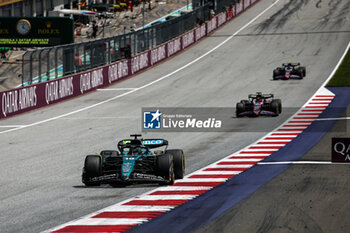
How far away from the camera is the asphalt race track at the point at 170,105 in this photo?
15.1 meters

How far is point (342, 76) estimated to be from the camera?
145ft

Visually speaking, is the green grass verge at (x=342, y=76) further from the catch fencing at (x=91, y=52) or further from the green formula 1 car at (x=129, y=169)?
the green formula 1 car at (x=129, y=169)

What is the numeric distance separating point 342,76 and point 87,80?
15.2 metres

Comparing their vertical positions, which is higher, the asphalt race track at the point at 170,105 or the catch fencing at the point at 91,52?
the catch fencing at the point at 91,52

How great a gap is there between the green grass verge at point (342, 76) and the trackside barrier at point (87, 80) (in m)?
12.9

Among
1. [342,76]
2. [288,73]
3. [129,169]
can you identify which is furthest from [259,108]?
[342,76]

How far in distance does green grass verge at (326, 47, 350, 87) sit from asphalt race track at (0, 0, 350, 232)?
0.74 meters

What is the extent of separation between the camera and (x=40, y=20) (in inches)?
1745

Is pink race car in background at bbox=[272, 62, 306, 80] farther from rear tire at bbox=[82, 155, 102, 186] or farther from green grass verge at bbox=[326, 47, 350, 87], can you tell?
rear tire at bbox=[82, 155, 102, 186]

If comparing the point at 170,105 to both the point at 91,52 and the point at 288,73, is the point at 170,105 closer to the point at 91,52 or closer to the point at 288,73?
the point at 91,52

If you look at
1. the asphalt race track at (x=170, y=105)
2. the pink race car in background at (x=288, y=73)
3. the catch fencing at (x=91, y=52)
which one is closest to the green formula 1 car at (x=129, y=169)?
the asphalt race track at (x=170, y=105)

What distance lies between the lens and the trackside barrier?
1291 inches

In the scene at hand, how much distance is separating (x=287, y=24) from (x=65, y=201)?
5696 centimetres

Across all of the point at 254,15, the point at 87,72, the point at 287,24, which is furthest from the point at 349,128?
the point at 254,15
